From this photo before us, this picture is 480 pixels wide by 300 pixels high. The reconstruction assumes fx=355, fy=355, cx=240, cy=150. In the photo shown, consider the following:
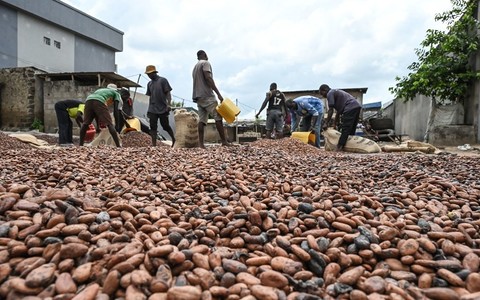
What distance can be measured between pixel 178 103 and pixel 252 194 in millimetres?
16086

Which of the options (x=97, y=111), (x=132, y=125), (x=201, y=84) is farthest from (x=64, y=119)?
(x=201, y=84)

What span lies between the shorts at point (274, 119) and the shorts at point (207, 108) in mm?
2153

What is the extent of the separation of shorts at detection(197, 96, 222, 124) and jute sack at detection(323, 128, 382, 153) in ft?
6.99

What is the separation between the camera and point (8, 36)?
1353 centimetres

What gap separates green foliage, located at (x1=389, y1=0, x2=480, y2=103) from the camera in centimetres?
796

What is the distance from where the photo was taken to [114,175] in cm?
252

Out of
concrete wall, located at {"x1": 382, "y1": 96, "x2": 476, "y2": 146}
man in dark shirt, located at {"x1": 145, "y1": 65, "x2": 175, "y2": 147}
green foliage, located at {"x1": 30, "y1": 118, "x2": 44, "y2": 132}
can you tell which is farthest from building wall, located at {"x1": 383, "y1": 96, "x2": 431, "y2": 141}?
green foliage, located at {"x1": 30, "y1": 118, "x2": 44, "y2": 132}

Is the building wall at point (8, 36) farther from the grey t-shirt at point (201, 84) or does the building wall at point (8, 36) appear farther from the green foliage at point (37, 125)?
the grey t-shirt at point (201, 84)

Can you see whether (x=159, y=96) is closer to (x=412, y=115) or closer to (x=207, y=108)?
(x=207, y=108)

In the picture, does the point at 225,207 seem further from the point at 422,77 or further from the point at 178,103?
the point at 178,103

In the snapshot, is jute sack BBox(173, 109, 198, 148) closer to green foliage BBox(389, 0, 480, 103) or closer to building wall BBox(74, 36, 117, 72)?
green foliage BBox(389, 0, 480, 103)

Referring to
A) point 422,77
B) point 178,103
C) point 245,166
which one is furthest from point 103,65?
point 245,166

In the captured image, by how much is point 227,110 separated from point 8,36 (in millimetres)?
12761

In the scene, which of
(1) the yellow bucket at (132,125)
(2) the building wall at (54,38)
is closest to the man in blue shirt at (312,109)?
(1) the yellow bucket at (132,125)
